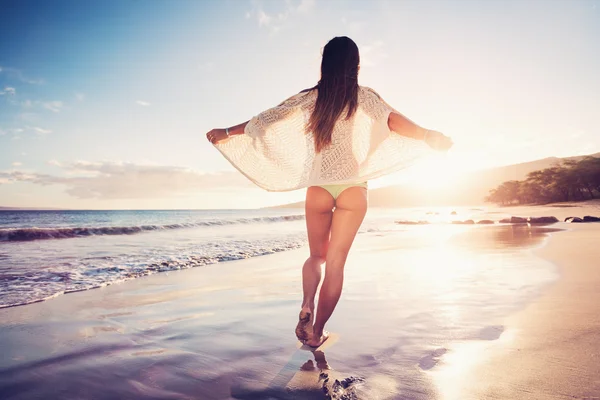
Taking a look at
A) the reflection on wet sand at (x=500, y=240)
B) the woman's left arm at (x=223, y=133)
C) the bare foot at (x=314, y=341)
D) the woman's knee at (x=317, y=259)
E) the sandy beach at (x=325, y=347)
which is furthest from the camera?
the reflection on wet sand at (x=500, y=240)

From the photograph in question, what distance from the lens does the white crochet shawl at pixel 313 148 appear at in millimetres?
2775

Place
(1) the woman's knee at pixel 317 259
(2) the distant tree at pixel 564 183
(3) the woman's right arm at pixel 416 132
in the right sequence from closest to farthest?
(3) the woman's right arm at pixel 416 132
(1) the woman's knee at pixel 317 259
(2) the distant tree at pixel 564 183

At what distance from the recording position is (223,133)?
3.18 meters

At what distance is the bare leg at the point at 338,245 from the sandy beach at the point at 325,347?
0.97 feet

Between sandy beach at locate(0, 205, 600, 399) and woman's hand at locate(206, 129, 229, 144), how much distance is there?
1627 millimetres

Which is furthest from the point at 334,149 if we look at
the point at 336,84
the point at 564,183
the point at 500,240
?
the point at 564,183

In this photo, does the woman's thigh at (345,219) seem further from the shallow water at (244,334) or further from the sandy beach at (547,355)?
the sandy beach at (547,355)

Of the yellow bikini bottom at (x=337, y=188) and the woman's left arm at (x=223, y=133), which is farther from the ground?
the woman's left arm at (x=223, y=133)

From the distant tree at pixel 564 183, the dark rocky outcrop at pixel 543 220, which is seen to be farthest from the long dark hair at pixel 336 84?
the distant tree at pixel 564 183

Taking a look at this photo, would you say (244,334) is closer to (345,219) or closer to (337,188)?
(345,219)

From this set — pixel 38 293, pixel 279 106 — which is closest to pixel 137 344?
pixel 279 106

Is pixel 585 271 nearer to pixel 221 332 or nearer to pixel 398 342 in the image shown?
pixel 398 342

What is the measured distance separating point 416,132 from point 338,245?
104 cm

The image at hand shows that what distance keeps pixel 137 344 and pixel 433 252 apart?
6.36 meters
